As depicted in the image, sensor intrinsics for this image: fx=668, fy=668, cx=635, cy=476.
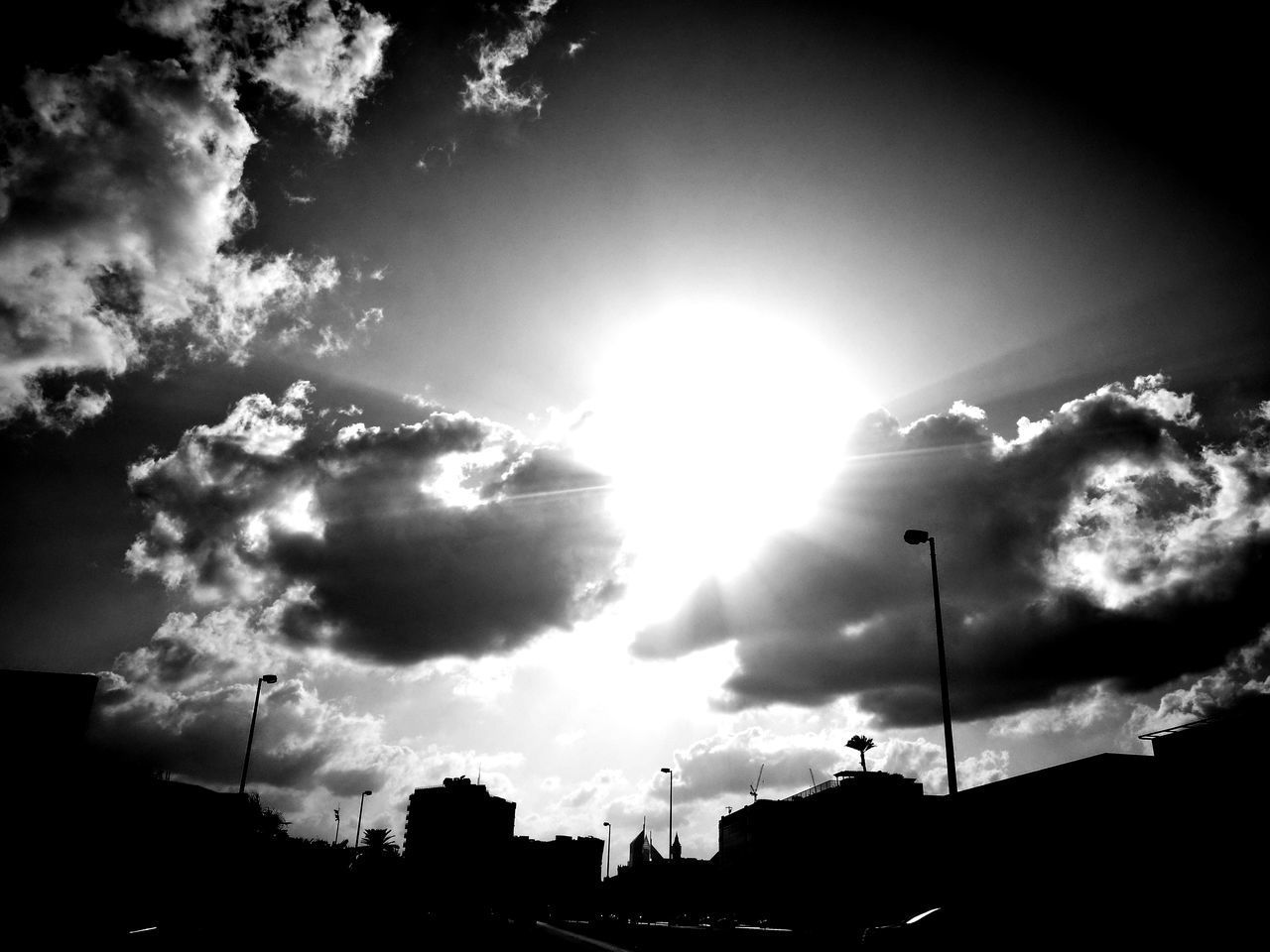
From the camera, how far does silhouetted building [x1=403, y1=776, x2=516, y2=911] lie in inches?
5635

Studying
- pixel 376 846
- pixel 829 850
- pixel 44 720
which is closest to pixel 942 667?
pixel 44 720

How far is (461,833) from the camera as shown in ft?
500

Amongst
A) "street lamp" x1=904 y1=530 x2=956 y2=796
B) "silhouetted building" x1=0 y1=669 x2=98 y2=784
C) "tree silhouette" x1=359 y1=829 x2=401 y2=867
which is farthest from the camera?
"tree silhouette" x1=359 y1=829 x2=401 y2=867

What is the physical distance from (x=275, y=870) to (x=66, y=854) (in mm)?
13591

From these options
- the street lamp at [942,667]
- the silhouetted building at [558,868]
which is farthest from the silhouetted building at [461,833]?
the street lamp at [942,667]

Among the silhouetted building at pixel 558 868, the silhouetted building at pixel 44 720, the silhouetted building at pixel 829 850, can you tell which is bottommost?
the silhouetted building at pixel 558 868

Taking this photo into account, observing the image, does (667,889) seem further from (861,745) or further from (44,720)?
(44,720)

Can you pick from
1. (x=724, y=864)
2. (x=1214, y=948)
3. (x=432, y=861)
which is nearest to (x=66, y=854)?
(x=1214, y=948)

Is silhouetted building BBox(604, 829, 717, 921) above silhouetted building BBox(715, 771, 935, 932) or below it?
below

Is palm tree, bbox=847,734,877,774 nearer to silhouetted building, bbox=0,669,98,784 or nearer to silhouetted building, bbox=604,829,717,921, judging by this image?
silhouetted building, bbox=604,829,717,921

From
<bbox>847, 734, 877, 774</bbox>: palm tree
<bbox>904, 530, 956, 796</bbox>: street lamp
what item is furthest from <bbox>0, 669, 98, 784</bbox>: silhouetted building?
<bbox>847, 734, 877, 774</bbox>: palm tree

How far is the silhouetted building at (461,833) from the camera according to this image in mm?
143125

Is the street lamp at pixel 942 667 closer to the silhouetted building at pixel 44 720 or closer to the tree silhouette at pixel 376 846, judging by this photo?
the silhouetted building at pixel 44 720

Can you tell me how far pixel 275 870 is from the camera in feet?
159
